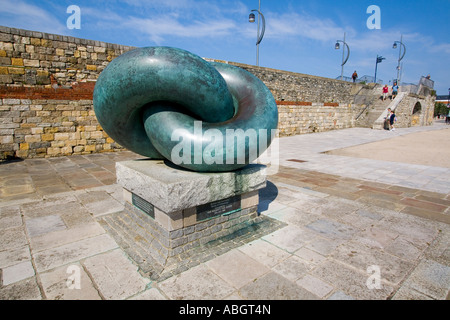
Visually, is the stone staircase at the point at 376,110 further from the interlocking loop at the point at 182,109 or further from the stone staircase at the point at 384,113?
the interlocking loop at the point at 182,109

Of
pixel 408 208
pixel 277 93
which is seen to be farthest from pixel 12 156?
pixel 277 93

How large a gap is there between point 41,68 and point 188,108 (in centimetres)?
691

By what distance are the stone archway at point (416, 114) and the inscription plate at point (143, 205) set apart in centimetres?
2809

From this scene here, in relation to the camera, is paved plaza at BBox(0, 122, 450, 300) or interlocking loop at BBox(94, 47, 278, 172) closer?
paved plaza at BBox(0, 122, 450, 300)

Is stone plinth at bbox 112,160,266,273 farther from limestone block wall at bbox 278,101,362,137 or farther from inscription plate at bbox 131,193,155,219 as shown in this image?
limestone block wall at bbox 278,101,362,137

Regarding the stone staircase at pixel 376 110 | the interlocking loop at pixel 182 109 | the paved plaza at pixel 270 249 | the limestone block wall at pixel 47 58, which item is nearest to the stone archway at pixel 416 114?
the stone staircase at pixel 376 110

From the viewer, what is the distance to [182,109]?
253cm

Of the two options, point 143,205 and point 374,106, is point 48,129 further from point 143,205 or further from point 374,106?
point 374,106

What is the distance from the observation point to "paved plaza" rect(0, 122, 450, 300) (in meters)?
1.90

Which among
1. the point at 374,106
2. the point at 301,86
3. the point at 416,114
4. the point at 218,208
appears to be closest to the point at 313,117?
the point at 301,86

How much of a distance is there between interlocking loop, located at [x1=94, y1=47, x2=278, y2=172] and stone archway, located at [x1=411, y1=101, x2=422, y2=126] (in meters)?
27.5

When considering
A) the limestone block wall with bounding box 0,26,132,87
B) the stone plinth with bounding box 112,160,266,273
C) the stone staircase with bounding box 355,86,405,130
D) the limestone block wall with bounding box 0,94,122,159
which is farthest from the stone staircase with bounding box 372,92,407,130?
the stone plinth with bounding box 112,160,266,273

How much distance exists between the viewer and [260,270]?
213 centimetres

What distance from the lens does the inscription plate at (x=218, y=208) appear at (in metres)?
2.48
